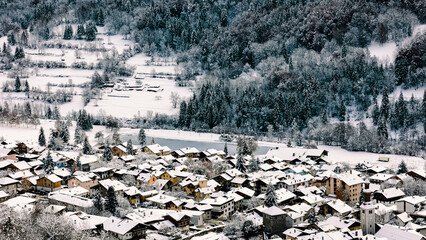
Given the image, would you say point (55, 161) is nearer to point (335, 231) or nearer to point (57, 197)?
point (57, 197)

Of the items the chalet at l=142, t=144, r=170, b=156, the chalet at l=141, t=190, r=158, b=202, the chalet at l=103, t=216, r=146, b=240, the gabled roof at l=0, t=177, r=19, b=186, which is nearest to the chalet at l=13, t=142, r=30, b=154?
the chalet at l=142, t=144, r=170, b=156

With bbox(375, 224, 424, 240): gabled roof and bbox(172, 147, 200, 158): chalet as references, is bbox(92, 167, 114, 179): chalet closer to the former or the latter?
bbox(172, 147, 200, 158): chalet

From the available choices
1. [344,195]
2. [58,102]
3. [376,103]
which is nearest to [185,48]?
[58,102]

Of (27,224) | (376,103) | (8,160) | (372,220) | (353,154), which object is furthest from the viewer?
(376,103)

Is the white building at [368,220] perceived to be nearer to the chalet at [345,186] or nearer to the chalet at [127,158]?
the chalet at [345,186]

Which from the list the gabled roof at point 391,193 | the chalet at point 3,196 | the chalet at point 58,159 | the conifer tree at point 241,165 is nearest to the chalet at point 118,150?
the chalet at point 58,159

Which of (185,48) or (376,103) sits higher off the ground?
(185,48)

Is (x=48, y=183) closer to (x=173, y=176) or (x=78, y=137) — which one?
(x=173, y=176)
